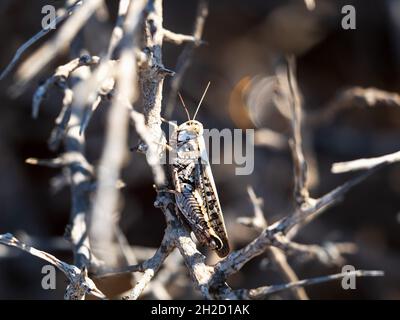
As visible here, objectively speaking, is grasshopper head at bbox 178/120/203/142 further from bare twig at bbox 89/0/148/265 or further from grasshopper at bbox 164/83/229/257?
bare twig at bbox 89/0/148/265

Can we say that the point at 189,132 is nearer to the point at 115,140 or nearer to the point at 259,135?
the point at 115,140

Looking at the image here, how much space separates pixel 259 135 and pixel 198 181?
1.09 metres

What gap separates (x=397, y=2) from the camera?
2729mm

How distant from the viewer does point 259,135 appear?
103 inches

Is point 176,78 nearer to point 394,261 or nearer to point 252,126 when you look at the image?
point 252,126

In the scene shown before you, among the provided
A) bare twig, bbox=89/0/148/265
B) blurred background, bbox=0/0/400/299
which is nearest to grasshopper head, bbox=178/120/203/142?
bare twig, bbox=89/0/148/265

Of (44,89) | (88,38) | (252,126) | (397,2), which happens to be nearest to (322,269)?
(252,126)

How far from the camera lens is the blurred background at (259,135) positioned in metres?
2.63

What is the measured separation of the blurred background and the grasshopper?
83 centimetres

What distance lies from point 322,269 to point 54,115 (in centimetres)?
159

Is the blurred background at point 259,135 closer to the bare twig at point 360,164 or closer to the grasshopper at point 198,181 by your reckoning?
the grasshopper at point 198,181

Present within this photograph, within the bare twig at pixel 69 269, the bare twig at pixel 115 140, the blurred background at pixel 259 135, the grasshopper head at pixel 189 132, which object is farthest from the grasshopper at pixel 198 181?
the blurred background at pixel 259 135

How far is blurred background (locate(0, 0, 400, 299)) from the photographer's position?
2.63m

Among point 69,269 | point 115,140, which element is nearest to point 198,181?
point 69,269
